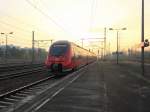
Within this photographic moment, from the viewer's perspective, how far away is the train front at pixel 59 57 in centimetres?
3212

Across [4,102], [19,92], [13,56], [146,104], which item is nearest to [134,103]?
[146,104]

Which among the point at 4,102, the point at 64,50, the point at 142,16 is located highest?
the point at 142,16

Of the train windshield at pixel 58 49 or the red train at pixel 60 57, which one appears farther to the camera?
the train windshield at pixel 58 49

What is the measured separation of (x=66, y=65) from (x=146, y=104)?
19.9 metres

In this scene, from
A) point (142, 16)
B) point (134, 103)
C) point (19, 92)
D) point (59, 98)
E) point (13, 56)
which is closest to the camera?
point (134, 103)

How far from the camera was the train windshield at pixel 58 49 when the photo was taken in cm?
3269

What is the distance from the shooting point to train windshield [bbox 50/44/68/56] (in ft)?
107

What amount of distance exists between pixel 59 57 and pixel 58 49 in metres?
0.90

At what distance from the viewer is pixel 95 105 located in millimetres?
12359

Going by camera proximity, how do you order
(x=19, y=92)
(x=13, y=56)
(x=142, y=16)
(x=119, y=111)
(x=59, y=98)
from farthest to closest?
(x=13, y=56) < (x=142, y=16) < (x=19, y=92) < (x=59, y=98) < (x=119, y=111)

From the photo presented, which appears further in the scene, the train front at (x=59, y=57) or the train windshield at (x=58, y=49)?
the train windshield at (x=58, y=49)

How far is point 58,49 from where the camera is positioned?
32906 mm

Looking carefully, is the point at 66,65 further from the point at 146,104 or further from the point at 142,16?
the point at 146,104

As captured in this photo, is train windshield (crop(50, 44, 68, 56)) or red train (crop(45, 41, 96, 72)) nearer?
red train (crop(45, 41, 96, 72))
